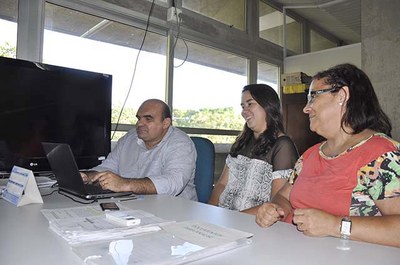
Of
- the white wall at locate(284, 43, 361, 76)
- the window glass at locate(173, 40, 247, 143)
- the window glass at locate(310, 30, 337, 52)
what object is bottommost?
the window glass at locate(173, 40, 247, 143)

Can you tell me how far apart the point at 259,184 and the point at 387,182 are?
2.64 feet

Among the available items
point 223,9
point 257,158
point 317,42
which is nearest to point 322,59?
point 317,42

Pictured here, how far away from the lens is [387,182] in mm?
974

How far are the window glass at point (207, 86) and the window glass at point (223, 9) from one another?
38 cm

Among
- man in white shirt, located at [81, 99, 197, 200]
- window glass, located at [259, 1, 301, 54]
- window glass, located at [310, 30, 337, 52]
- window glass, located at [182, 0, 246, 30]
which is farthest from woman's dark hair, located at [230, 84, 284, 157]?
window glass, located at [310, 30, 337, 52]

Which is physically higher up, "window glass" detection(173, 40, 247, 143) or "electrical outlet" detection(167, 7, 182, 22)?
"electrical outlet" detection(167, 7, 182, 22)

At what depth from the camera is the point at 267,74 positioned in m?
4.43

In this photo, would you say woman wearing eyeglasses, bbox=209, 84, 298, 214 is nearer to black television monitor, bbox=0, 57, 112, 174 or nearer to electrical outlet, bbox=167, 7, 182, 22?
black television monitor, bbox=0, 57, 112, 174

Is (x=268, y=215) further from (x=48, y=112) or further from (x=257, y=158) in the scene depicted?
(x=48, y=112)

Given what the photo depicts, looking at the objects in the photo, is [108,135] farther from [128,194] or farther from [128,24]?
[128,24]

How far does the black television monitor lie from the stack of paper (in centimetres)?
53

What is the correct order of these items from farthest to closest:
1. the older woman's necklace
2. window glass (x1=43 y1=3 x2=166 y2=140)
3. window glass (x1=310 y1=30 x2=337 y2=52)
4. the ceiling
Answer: window glass (x1=310 y1=30 x2=337 y2=52) < the ceiling < window glass (x1=43 y1=3 x2=166 y2=140) < the older woman's necklace

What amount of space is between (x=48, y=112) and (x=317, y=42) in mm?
4907

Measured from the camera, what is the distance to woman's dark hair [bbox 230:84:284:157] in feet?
5.90
